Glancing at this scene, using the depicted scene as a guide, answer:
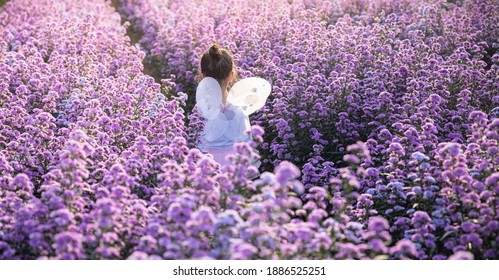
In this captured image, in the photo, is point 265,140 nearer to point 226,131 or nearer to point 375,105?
point 226,131

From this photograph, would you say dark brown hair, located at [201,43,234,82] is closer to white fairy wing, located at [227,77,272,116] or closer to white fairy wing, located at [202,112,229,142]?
white fairy wing, located at [227,77,272,116]

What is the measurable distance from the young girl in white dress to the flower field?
32 cm

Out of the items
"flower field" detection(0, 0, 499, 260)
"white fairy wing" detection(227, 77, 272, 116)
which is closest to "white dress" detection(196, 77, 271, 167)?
"white fairy wing" detection(227, 77, 272, 116)

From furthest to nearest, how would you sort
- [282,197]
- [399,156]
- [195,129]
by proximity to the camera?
[195,129]
[399,156]
[282,197]

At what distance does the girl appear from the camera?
6.71 metres

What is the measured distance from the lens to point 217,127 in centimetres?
684

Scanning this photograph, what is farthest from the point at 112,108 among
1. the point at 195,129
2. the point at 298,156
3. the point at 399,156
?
the point at 399,156

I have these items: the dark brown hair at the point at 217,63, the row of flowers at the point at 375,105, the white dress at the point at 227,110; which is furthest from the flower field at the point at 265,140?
the dark brown hair at the point at 217,63

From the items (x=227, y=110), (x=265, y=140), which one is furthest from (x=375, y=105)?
(x=227, y=110)

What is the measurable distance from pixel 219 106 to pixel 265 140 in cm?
137

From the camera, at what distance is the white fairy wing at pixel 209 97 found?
264 inches

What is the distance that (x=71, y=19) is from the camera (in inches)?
447
